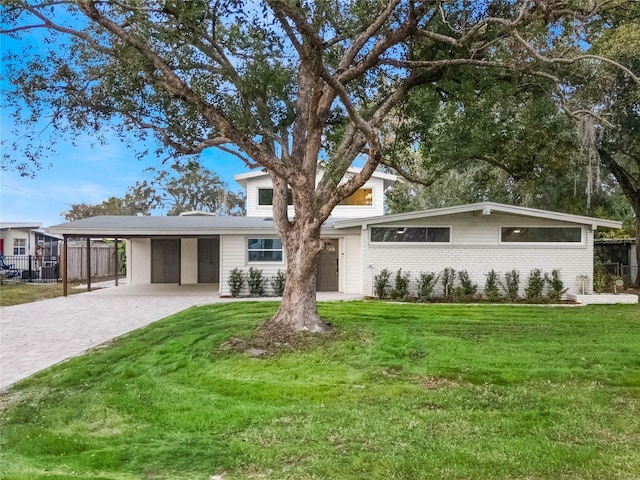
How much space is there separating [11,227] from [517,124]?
24.0m

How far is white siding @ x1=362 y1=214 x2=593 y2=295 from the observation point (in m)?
14.9

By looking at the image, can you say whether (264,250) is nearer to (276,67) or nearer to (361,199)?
(361,199)

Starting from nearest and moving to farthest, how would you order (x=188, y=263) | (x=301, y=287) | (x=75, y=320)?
(x=301, y=287)
(x=75, y=320)
(x=188, y=263)

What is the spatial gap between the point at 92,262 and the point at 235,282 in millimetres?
10766

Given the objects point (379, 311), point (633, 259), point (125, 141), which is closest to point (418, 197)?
point (633, 259)

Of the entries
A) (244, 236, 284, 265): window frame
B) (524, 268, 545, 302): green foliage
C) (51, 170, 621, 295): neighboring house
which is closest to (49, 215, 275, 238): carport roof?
(51, 170, 621, 295): neighboring house

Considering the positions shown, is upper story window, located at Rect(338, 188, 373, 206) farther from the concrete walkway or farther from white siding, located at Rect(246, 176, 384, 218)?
the concrete walkway

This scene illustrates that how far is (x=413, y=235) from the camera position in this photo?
15188 mm

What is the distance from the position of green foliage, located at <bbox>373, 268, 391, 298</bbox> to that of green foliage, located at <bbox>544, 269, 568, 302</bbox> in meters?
4.76

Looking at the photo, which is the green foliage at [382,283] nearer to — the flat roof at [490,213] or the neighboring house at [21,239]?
the flat roof at [490,213]

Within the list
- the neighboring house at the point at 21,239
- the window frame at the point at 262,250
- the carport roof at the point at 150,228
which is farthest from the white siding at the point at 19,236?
the window frame at the point at 262,250

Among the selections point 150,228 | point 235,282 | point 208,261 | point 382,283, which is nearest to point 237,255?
point 235,282

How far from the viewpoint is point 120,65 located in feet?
27.5

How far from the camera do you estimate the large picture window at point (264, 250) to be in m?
16.2
